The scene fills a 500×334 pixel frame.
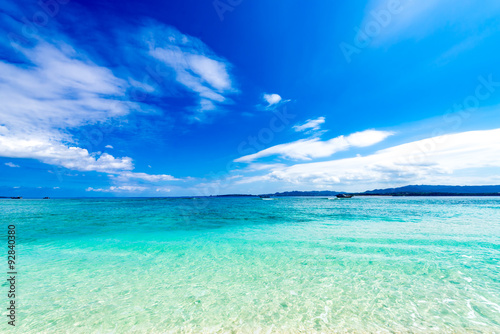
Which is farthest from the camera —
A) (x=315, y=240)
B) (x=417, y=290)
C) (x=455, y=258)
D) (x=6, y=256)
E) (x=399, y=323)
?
(x=315, y=240)

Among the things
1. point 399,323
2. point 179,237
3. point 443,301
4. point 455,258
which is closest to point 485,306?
point 443,301

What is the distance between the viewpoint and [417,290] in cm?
734

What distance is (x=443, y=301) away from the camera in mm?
6594

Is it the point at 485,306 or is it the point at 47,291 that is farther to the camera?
the point at 47,291

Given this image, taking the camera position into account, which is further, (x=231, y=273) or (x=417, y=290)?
(x=231, y=273)

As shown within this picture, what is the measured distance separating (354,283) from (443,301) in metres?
2.54

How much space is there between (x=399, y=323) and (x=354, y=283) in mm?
2417

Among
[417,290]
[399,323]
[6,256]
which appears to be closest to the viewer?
[399,323]

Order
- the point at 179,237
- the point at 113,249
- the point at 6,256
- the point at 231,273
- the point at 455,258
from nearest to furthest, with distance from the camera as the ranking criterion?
the point at 231,273
the point at 455,258
the point at 6,256
the point at 113,249
the point at 179,237

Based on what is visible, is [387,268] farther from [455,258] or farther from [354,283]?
[455,258]

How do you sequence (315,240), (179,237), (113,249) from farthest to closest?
1. (179,237)
2. (315,240)
3. (113,249)

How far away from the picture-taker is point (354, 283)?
8023mm

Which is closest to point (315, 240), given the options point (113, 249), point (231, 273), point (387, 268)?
point (387, 268)

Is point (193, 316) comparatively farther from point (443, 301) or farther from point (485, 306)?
point (485, 306)
